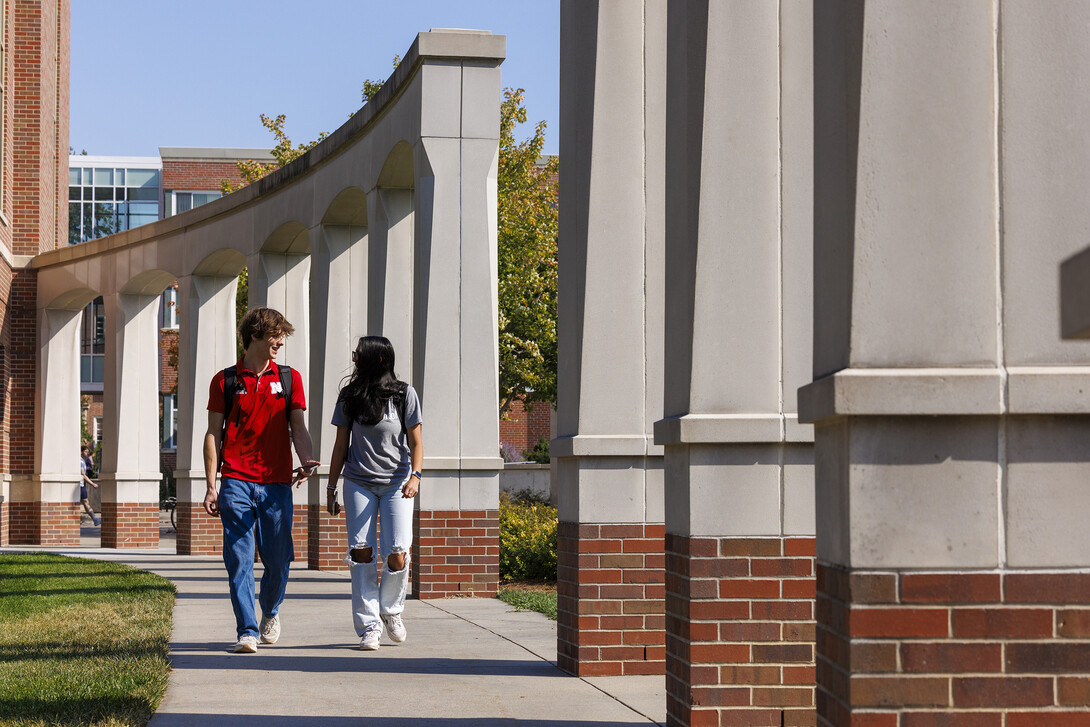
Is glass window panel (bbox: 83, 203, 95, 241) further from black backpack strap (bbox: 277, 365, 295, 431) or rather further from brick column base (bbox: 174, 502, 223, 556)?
black backpack strap (bbox: 277, 365, 295, 431)

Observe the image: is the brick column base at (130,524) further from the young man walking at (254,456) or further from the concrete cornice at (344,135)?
the young man walking at (254,456)

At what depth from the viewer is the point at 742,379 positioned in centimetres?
494

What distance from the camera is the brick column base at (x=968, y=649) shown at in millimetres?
3133

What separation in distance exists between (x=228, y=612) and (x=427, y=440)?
2.29 metres

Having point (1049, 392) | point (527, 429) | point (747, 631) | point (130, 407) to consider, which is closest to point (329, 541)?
point (130, 407)

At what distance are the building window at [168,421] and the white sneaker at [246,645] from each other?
4693cm

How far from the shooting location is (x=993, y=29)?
10.8 ft

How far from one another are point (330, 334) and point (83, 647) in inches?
321

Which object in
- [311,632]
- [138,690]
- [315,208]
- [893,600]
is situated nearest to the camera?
[893,600]

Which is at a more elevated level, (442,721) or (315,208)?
(315,208)

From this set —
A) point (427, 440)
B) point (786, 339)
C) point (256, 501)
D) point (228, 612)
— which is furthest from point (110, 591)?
point (786, 339)

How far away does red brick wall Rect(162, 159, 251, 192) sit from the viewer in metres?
60.4

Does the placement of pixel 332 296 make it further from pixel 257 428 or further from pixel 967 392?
pixel 967 392

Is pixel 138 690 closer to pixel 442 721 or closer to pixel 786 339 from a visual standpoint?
pixel 442 721
